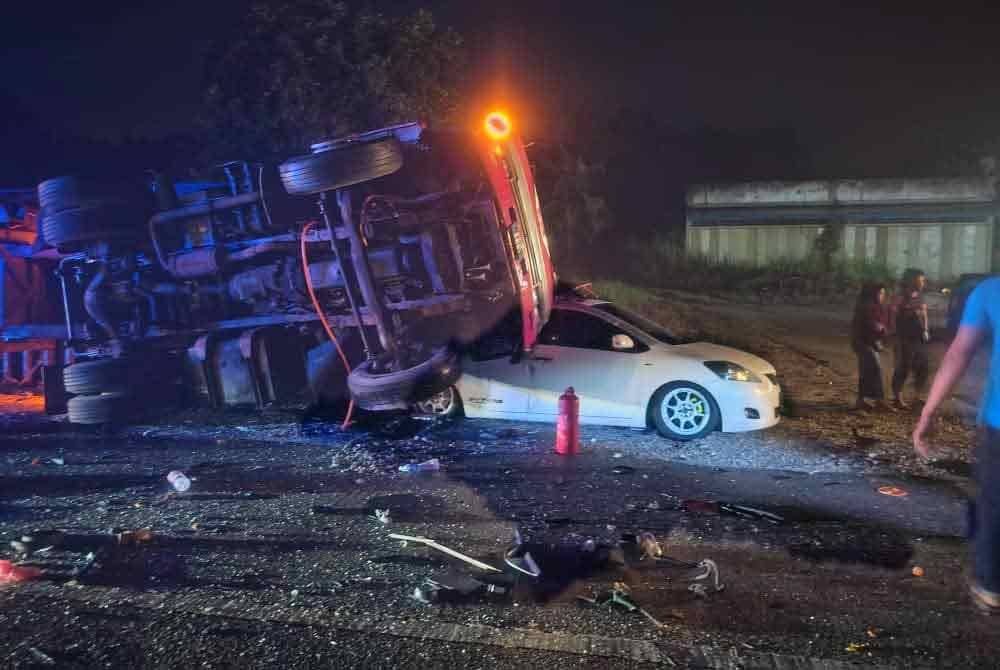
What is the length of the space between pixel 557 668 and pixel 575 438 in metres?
4.11

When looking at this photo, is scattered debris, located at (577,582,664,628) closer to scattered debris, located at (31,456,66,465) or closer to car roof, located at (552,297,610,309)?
car roof, located at (552,297,610,309)

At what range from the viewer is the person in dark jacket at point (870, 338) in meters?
9.41

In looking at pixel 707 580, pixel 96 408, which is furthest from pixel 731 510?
pixel 96 408

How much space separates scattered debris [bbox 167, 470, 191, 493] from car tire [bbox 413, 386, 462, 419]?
2.80m

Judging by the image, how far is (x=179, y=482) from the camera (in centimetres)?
675

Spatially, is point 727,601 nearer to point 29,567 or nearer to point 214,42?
point 29,567

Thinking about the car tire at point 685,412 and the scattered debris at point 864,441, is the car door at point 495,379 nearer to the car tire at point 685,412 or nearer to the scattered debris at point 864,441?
the car tire at point 685,412

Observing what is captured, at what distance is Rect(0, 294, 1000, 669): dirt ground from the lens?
12.8ft

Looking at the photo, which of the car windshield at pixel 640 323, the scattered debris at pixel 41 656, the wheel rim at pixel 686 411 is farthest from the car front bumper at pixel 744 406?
the scattered debris at pixel 41 656

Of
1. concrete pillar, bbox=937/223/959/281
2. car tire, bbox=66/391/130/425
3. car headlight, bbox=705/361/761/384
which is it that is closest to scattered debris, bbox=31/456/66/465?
car tire, bbox=66/391/130/425

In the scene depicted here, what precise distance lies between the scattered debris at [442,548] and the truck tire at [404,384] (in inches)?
90.7

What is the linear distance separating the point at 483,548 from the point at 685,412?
3501 mm

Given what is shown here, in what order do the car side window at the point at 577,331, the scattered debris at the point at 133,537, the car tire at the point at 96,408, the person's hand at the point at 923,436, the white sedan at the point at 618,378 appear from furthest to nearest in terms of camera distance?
1. the car tire at the point at 96,408
2. the car side window at the point at 577,331
3. the white sedan at the point at 618,378
4. the scattered debris at the point at 133,537
5. the person's hand at the point at 923,436

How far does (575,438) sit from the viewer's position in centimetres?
772
